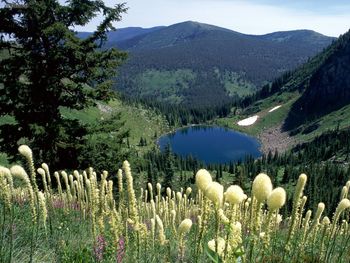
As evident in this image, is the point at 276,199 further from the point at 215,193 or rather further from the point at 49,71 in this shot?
the point at 49,71

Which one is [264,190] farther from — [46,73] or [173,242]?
[46,73]

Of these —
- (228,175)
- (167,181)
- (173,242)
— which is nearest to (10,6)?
(173,242)

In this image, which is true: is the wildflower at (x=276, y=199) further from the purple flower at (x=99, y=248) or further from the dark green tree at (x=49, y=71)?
the dark green tree at (x=49, y=71)

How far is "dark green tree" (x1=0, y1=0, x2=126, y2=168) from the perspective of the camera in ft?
62.9

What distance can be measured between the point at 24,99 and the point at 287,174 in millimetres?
133179

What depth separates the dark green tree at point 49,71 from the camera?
755 inches

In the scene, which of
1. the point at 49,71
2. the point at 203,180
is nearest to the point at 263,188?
the point at 203,180

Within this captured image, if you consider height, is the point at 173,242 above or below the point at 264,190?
below

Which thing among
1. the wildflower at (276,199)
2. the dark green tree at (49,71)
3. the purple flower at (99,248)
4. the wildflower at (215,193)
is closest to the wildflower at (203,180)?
the wildflower at (215,193)

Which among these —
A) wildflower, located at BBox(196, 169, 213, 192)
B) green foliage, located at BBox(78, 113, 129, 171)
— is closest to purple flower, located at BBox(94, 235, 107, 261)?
wildflower, located at BBox(196, 169, 213, 192)

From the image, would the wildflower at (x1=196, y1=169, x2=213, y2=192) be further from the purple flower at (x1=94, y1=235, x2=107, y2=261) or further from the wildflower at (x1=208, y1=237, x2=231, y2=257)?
the purple flower at (x1=94, y1=235, x2=107, y2=261)

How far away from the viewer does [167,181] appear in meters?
94.7

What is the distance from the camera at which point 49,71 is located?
65.6 ft

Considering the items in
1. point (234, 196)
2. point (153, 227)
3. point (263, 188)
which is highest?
point (263, 188)
